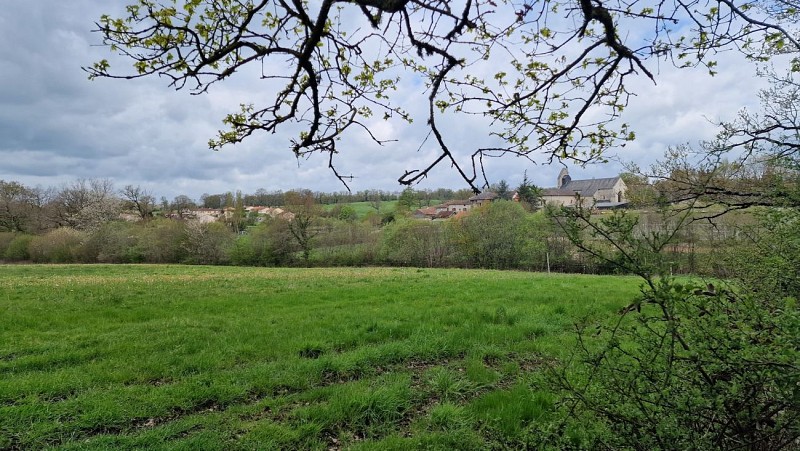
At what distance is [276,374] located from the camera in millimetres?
5129

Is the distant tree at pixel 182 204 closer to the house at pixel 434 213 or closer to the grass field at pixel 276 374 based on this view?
the house at pixel 434 213

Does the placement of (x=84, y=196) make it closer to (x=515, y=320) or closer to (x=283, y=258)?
(x=283, y=258)

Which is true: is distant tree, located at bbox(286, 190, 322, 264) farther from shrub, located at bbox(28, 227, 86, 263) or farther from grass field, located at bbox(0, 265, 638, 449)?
grass field, located at bbox(0, 265, 638, 449)

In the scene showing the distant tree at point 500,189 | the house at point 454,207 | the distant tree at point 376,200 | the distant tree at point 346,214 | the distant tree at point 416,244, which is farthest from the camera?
the distant tree at point 376,200

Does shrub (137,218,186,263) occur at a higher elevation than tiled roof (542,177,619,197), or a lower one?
lower

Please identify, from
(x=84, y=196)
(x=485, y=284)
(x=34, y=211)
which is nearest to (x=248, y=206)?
(x=84, y=196)

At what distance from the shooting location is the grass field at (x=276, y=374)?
149 inches

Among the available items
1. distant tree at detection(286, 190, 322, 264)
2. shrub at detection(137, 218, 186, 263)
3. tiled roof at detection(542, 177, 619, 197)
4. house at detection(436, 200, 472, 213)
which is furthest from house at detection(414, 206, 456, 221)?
shrub at detection(137, 218, 186, 263)

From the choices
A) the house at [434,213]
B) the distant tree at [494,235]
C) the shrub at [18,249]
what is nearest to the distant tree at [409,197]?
the distant tree at [494,235]

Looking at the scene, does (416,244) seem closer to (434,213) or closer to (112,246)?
(434,213)

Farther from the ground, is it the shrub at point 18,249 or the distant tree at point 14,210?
the distant tree at point 14,210

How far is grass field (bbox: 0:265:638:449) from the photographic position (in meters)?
3.79

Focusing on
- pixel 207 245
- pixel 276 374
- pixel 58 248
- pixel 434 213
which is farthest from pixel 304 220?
pixel 276 374

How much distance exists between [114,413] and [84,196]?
61.2 metres
